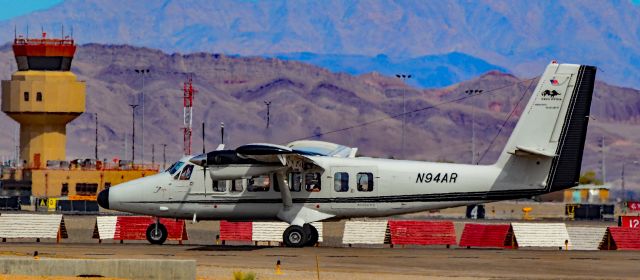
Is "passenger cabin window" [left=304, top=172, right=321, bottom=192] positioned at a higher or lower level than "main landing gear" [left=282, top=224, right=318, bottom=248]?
higher

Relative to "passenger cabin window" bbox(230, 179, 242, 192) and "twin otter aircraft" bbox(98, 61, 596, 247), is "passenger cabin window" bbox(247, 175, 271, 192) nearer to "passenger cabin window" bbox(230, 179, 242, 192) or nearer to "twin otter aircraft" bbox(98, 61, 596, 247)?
"twin otter aircraft" bbox(98, 61, 596, 247)

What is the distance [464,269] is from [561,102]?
28.3 ft

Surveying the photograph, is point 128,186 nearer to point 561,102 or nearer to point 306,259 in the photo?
point 306,259

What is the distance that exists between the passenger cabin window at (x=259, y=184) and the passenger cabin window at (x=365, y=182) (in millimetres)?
2833

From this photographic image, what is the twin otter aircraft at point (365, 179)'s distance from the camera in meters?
43.8

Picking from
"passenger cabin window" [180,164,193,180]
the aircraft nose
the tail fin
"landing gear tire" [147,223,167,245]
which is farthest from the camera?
"landing gear tire" [147,223,167,245]

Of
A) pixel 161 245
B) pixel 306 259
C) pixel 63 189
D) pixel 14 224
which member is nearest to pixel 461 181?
pixel 306 259

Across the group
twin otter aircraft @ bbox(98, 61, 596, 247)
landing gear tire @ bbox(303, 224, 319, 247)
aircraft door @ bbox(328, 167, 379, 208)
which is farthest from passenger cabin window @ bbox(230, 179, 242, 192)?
aircraft door @ bbox(328, 167, 379, 208)

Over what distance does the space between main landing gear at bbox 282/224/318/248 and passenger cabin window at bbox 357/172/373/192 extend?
6.73 ft

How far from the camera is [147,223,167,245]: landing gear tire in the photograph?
4703 centimetres

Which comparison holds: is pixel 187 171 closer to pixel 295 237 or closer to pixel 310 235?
pixel 295 237

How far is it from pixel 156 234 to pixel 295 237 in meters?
5.02

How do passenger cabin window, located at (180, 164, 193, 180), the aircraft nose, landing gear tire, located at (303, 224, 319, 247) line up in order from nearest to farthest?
landing gear tire, located at (303, 224, 319, 247)
passenger cabin window, located at (180, 164, 193, 180)
the aircraft nose

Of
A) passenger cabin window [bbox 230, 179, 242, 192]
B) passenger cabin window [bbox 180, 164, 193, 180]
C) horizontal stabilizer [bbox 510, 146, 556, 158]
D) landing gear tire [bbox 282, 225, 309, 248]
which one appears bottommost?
landing gear tire [bbox 282, 225, 309, 248]
